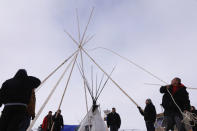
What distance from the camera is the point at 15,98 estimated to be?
3.22m

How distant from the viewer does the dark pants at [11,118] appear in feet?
10.2

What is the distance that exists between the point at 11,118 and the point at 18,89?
0.42 metres

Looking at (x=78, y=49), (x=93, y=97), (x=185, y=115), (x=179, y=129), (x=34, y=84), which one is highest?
(x=78, y=49)

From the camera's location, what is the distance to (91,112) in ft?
23.9

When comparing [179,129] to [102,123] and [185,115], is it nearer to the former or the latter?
[185,115]

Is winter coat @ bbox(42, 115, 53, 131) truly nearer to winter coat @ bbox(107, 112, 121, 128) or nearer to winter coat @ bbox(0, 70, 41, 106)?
winter coat @ bbox(107, 112, 121, 128)

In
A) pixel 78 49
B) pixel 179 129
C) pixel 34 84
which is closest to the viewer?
pixel 34 84

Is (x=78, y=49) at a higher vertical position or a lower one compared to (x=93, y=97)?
higher

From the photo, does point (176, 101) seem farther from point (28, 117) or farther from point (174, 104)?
point (28, 117)

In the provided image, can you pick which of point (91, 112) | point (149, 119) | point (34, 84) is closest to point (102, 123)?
point (91, 112)

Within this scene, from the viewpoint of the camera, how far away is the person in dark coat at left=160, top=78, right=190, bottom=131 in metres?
4.44

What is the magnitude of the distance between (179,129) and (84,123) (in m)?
3.39

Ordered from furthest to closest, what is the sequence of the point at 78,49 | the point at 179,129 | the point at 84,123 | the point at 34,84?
the point at 78,49 < the point at 84,123 < the point at 179,129 < the point at 34,84

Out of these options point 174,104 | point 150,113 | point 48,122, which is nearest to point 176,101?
point 174,104
